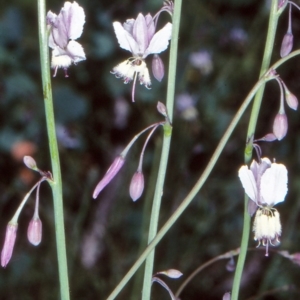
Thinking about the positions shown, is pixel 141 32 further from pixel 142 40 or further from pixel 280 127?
pixel 280 127

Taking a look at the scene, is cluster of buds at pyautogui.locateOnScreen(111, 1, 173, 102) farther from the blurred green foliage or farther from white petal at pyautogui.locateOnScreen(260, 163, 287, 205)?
the blurred green foliage

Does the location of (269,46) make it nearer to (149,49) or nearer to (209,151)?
(149,49)

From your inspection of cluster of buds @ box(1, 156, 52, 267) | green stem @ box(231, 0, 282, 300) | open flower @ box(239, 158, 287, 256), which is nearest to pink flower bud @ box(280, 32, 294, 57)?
green stem @ box(231, 0, 282, 300)

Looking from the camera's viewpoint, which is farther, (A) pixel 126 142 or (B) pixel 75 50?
(A) pixel 126 142

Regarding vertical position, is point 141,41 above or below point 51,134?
above

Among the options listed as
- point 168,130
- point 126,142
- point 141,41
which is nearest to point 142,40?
point 141,41

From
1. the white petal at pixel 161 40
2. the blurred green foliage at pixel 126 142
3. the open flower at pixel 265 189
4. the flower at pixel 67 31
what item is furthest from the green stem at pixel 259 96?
the blurred green foliage at pixel 126 142

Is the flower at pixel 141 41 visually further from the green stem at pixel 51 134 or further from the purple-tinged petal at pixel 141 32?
the green stem at pixel 51 134
